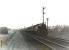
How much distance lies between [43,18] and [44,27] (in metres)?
5.36

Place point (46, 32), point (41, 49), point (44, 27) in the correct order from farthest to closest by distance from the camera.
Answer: point (44, 27), point (46, 32), point (41, 49)

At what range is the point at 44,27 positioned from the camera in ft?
113

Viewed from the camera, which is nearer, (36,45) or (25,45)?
(36,45)

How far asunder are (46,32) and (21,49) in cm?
1716

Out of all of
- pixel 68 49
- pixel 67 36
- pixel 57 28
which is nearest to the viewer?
pixel 68 49

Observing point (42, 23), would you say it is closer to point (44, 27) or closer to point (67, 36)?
point (44, 27)

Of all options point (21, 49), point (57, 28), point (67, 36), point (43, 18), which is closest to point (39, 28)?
point (43, 18)

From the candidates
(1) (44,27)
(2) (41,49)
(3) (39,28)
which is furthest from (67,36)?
(2) (41,49)

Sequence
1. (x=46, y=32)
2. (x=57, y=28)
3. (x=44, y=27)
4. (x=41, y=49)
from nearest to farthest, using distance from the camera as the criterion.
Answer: (x=41, y=49) → (x=57, y=28) → (x=46, y=32) → (x=44, y=27)

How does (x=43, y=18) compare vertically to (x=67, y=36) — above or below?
above

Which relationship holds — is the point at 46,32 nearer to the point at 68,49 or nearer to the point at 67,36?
the point at 67,36

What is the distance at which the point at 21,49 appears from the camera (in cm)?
1486

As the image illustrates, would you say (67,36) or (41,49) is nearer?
(41,49)

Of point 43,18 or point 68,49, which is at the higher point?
point 43,18
